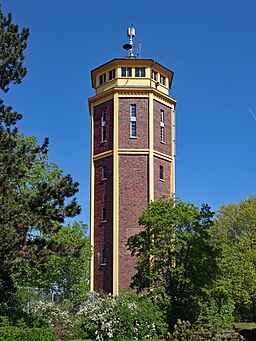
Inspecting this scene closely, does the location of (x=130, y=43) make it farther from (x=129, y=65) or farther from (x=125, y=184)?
(x=125, y=184)

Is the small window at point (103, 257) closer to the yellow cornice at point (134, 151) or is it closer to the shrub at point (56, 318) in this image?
the yellow cornice at point (134, 151)

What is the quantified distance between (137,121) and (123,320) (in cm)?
1754

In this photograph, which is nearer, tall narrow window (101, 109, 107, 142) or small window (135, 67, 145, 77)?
tall narrow window (101, 109, 107, 142)

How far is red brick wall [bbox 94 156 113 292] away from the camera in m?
38.4

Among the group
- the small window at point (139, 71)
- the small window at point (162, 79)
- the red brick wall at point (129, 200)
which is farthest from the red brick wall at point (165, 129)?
the small window at point (139, 71)

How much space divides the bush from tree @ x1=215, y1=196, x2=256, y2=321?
22979 mm

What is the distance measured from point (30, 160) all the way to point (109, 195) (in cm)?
1898

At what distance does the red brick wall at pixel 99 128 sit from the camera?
4081cm

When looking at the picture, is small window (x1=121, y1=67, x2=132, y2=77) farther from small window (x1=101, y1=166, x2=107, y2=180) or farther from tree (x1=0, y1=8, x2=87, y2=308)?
tree (x1=0, y1=8, x2=87, y2=308)

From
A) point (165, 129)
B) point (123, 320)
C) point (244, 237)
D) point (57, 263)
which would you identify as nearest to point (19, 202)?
point (123, 320)

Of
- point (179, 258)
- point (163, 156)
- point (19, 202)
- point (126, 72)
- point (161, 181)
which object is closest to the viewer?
point (19, 202)

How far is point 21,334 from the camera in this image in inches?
838

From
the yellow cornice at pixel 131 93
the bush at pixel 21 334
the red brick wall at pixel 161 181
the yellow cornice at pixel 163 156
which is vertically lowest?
the bush at pixel 21 334

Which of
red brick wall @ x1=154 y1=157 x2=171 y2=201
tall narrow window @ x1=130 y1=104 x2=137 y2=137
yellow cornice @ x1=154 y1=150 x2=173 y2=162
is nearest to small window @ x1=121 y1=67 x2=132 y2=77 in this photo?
tall narrow window @ x1=130 y1=104 x2=137 y2=137
